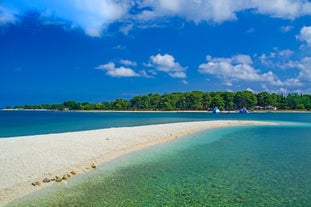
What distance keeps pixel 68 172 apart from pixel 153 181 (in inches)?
186

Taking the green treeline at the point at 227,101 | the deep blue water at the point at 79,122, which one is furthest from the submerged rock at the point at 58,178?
the green treeline at the point at 227,101

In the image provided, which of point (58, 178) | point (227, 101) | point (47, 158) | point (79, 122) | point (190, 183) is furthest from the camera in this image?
point (227, 101)

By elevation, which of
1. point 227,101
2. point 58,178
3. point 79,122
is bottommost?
point 58,178

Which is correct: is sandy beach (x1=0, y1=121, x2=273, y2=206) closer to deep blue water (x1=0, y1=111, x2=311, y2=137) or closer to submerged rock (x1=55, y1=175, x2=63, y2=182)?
submerged rock (x1=55, y1=175, x2=63, y2=182)

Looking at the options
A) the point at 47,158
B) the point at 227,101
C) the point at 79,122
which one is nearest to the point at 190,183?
the point at 47,158

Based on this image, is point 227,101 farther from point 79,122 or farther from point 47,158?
point 47,158

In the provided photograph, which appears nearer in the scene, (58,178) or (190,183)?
(190,183)

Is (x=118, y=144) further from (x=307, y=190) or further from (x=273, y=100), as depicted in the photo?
(x=273, y=100)

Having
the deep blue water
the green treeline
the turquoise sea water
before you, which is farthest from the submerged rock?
the green treeline

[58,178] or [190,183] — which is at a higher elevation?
[58,178]

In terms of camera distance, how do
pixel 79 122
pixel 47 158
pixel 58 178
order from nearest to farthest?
1. pixel 58 178
2. pixel 47 158
3. pixel 79 122

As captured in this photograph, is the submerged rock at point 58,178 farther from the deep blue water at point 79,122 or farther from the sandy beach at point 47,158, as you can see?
the deep blue water at point 79,122

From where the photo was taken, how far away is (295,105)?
545ft

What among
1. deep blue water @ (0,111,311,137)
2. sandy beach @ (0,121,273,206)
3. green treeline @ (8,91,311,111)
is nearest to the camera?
sandy beach @ (0,121,273,206)
